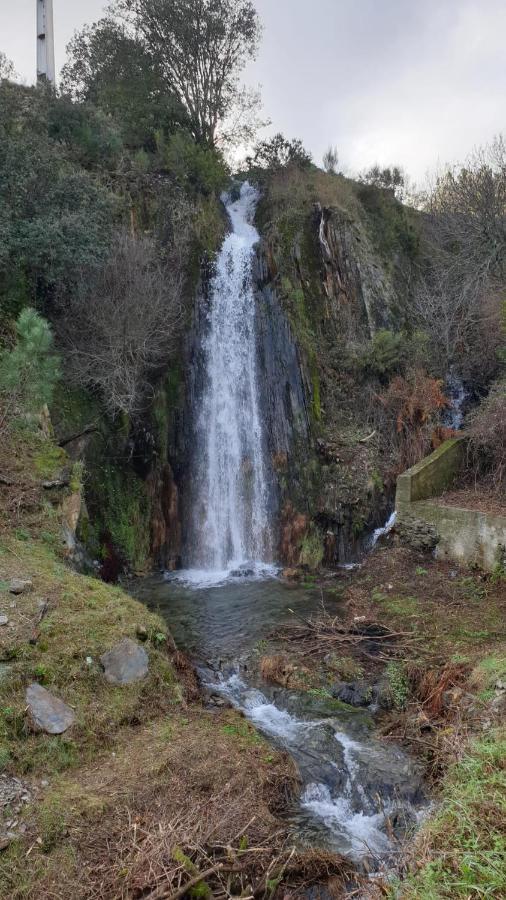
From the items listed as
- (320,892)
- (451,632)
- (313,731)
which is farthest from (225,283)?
(320,892)

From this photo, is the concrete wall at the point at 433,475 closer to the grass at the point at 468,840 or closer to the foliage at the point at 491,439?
the foliage at the point at 491,439

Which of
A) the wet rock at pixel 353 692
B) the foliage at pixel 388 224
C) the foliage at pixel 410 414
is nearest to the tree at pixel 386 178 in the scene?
the foliage at pixel 388 224

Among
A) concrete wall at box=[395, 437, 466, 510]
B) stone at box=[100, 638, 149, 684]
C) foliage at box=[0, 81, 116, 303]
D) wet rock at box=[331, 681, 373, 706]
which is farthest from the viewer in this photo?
concrete wall at box=[395, 437, 466, 510]

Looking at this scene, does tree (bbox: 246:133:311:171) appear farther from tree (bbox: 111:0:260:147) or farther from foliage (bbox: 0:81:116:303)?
foliage (bbox: 0:81:116:303)

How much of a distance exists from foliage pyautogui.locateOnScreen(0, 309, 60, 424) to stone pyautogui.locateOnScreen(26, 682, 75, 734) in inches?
195

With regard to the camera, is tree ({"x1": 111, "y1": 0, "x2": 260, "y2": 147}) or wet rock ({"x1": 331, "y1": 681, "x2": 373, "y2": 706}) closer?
wet rock ({"x1": 331, "y1": 681, "x2": 373, "y2": 706})

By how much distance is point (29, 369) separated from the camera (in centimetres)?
850

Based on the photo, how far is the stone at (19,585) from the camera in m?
6.12

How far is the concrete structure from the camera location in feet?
34.7

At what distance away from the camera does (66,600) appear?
6238 mm

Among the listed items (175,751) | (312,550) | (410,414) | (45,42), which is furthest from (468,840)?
(45,42)

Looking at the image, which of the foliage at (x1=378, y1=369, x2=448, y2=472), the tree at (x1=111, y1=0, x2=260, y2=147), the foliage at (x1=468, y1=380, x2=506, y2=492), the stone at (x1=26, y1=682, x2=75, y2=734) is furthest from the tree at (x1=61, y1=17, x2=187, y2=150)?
the stone at (x1=26, y1=682, x2=75, y2=734)

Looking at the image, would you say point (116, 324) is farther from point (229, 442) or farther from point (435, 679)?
point (435, 679)

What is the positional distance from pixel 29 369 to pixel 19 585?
12.1ft
